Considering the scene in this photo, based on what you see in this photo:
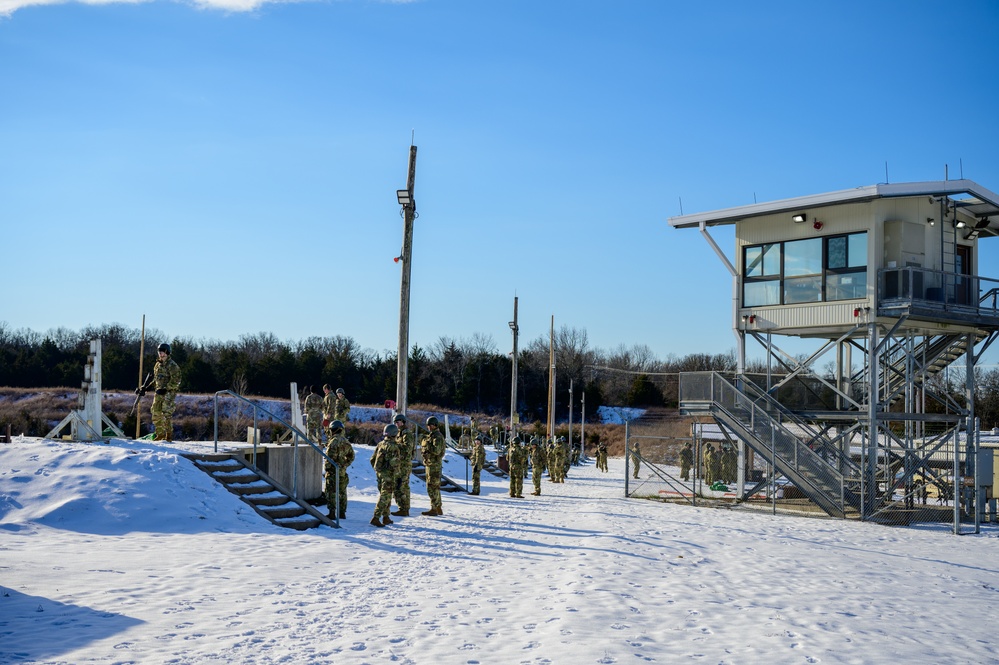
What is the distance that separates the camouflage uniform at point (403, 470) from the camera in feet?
60.6

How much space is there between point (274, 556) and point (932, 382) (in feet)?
68.7

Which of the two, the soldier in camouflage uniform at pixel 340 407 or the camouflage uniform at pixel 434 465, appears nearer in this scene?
the camouflage uniform at pixel 434 465

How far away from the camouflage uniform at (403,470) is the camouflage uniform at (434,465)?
23.5 inches

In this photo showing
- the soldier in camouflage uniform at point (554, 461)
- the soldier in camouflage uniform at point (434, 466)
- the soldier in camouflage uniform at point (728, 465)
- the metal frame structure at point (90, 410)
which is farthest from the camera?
the soldier in camouflage uniform at point (728, 465)

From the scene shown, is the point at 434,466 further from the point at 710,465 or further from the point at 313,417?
the point at 710,465

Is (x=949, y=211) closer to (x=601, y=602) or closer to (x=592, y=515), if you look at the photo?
(x=592, y=515)

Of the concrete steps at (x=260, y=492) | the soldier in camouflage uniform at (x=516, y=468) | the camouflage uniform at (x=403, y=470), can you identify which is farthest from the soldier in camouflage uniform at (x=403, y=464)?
the soldier in camouflage uniform at (x=516, y=468)

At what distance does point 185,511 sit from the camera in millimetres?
15578

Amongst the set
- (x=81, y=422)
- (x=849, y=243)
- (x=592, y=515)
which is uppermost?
(x=849, y=243)

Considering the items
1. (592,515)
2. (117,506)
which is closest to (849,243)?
(592,515)

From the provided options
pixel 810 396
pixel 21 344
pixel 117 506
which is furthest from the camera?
pixel 21 344


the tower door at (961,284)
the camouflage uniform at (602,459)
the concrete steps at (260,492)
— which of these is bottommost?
the camouflage uniform at (602,459)

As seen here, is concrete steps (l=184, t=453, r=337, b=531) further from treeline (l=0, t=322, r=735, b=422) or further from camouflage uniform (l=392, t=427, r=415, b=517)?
treeline (l=0, t=322, r=735, b=422)

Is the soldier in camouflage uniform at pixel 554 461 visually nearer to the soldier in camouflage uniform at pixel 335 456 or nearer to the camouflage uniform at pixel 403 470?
the camouflage uniform at pixel 403 470
